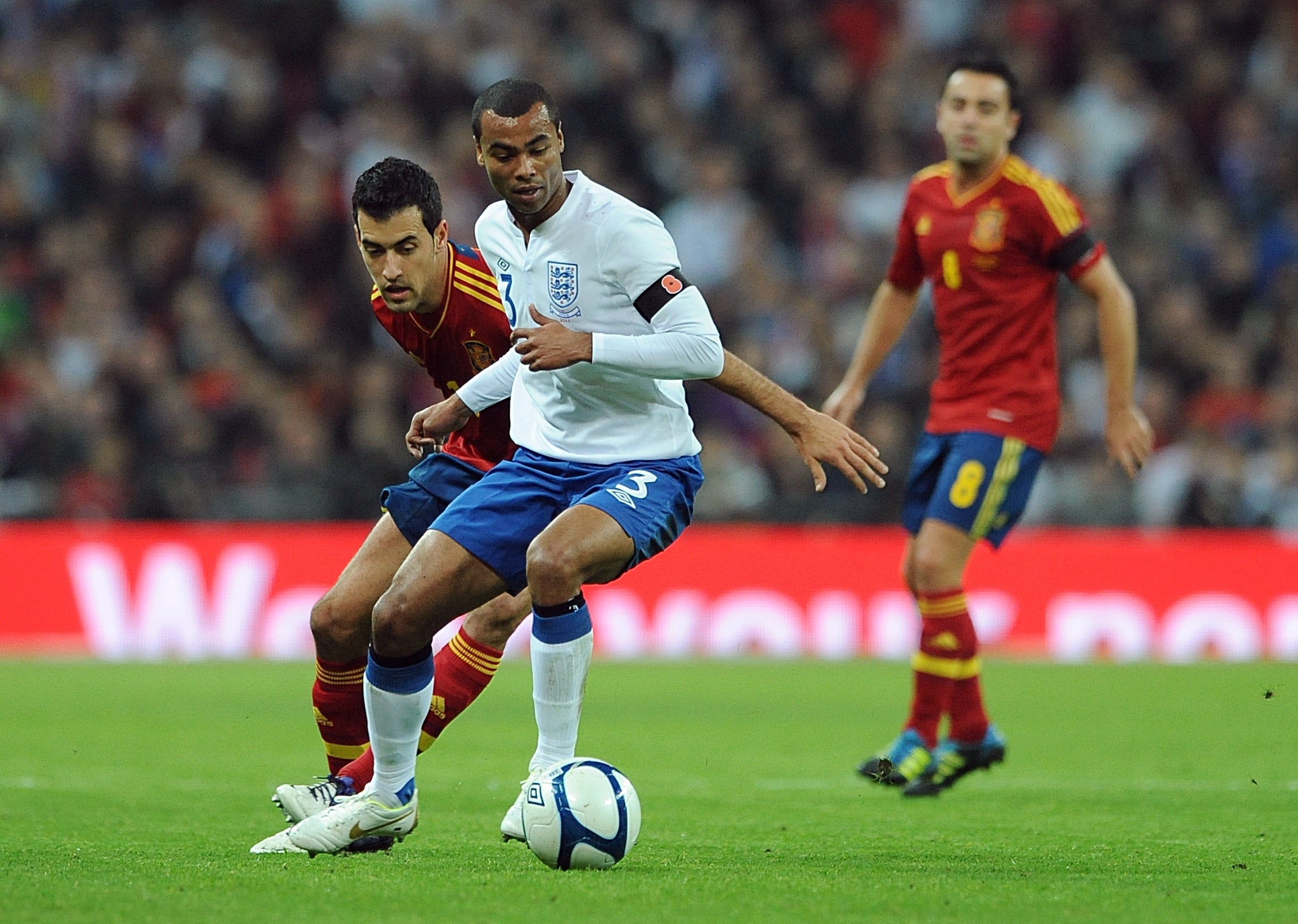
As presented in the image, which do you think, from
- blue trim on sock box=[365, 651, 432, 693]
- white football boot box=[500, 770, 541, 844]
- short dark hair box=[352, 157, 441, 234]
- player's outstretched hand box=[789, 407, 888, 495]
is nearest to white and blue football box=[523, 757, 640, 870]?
white football boot box=[500, 770, 541, 844]

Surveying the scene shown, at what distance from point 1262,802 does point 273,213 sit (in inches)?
417

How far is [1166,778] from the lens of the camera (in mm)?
7164

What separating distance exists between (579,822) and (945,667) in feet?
8.39

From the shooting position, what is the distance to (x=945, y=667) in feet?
23.1

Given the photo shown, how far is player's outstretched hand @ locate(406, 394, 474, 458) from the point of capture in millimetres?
5441

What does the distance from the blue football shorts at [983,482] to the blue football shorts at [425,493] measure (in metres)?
2.14

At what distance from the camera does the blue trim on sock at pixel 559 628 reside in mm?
4996

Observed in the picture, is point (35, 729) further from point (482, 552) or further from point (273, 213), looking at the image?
point (273, 213)

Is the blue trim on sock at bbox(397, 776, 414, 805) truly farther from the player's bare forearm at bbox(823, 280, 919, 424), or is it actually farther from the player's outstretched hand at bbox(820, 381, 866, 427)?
the player's bare forearm at bbox(823, 280, 919, 424)

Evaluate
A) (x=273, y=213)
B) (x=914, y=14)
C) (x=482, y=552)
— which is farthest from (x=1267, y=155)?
(x=482, y=552)

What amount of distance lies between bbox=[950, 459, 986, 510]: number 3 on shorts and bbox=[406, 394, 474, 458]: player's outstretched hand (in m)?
2.29

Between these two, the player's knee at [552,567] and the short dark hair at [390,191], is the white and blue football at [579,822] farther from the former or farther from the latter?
the short dark hair at [390,191]

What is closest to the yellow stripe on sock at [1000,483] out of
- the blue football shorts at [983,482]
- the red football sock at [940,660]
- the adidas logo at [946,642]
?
the blue football shorts at [983,482]

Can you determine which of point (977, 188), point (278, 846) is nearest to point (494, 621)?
point (278, 846)
